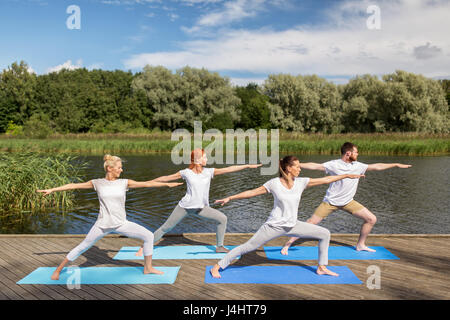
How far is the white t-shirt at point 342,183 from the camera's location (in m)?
5.73

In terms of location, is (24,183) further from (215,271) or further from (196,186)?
(215,271)

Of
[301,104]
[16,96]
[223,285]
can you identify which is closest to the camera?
[223,285]

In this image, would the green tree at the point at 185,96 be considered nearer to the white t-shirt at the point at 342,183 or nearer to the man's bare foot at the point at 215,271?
the white t-shirt at the point at 342,183

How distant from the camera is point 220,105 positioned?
5462 cm

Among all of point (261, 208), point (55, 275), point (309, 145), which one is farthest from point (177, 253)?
point (309, 145)

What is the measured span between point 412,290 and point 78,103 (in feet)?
187

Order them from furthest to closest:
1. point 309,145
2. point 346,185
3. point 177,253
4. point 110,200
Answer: point 309,145 → point 177,253 → point 346,185 → point 110,200

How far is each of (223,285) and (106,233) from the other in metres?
1.47

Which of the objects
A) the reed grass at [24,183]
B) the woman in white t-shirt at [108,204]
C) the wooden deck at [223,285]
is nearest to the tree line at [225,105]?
the reed grass at [24,183]

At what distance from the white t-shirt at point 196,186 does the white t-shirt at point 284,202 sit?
1.02 m

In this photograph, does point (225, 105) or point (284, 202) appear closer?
point (284, 202)

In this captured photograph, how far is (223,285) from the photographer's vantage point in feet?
15.3

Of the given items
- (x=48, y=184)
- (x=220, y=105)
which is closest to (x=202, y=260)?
(x=48, y=184)

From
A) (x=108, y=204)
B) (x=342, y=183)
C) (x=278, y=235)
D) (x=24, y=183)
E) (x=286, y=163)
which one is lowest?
(x=24, y=183)
